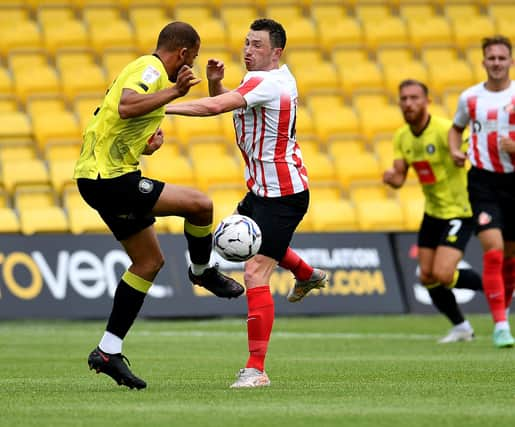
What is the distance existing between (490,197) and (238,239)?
4367 millimetres

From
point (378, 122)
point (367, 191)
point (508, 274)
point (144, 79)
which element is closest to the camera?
point (144, 79)

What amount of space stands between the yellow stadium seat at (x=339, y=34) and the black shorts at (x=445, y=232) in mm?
7592

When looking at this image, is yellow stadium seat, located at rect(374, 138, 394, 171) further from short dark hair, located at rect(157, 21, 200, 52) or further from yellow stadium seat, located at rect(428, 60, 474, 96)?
short dark hair, located at rect(157, 21, 200, 52)

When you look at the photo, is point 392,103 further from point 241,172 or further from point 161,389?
point 161,389

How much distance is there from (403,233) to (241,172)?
262 cm

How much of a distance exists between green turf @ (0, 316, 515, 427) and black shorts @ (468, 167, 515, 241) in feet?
3.54

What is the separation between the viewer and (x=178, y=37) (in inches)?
289

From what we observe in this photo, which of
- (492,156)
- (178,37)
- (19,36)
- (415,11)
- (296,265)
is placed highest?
(19,36)

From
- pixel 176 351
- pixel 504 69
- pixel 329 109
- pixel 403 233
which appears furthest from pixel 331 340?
pixel 329 109

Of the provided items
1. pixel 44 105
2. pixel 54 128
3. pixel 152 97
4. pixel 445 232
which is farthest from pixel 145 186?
pixel 44 105

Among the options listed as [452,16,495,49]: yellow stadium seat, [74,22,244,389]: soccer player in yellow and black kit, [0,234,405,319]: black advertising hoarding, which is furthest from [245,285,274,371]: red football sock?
[452,16,495,49]: yellow stadium seat

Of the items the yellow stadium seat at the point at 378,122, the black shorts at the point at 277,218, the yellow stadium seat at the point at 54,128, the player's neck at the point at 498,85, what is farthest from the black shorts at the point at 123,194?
the yellow stadium seat at the point at 378,122

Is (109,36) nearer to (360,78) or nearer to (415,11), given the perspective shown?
(360,78)

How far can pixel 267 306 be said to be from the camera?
755 cm
